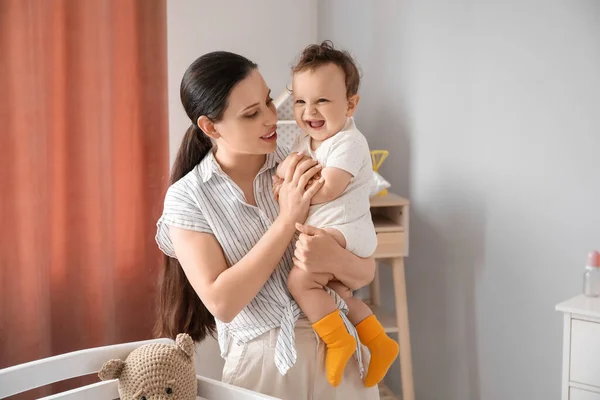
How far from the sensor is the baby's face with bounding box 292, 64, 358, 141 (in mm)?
1605

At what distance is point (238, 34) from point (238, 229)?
1.54m

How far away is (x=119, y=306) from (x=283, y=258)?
106 cm

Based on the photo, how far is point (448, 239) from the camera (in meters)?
2.75

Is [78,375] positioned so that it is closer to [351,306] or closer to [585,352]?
[351,306]

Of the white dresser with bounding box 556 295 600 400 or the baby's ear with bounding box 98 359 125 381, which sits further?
the white dresser with bounding box 556 295 600 400

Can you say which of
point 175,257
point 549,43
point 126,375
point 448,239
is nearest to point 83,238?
point 175,257

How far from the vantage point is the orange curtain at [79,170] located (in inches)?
83.6

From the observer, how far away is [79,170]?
2295 millimetres

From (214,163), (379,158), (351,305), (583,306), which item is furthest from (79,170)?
(583,306)

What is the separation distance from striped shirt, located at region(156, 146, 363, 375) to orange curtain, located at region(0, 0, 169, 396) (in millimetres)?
744

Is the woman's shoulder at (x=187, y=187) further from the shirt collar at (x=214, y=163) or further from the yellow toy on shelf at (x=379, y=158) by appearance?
the yellow toy on shelf at (x=379, y=158)

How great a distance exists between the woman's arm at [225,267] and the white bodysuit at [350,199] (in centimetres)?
12

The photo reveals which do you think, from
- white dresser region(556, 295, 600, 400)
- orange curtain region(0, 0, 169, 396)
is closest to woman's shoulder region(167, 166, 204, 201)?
orange curtain region(0, 0, 169, 396)

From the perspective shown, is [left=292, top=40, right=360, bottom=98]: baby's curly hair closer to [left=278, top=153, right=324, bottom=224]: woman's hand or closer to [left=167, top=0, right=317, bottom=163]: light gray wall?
[left=278, top=153, right=324, bottom=224]: woman's hand
